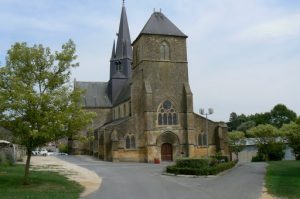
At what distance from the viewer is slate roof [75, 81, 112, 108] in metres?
66.2

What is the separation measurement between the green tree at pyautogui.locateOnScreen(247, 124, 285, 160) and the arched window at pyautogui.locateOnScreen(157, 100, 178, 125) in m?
15.5

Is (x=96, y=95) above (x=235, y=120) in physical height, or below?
below

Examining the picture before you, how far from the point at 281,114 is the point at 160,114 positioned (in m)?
54.3

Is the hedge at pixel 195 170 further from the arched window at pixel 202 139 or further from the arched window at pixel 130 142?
the arched window at pixel 202 139

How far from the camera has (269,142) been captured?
5850cm

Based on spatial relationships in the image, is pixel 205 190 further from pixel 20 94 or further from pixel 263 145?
pixel 263 145

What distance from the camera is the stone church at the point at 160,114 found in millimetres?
48406

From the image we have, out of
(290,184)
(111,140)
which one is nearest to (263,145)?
(111,140)

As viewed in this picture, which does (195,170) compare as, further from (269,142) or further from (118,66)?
(118,66)

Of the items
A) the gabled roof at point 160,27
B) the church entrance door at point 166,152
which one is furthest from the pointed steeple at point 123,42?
the church entrance door at point 166,152

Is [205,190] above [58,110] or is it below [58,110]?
below

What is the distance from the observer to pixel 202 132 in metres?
51.1

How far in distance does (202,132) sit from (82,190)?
32957 millimetres

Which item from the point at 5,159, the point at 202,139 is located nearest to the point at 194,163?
the point at 5,159
